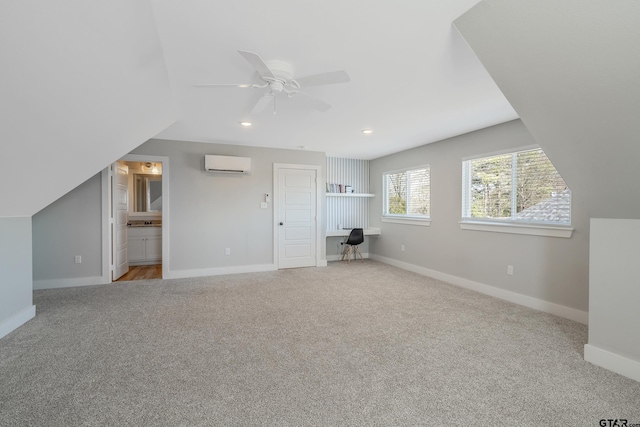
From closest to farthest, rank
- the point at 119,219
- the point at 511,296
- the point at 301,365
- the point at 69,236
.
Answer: the point at 301,365 → the point at 511,296 → the point at 69,236 → the point at 119,219

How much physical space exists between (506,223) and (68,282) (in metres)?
6.30

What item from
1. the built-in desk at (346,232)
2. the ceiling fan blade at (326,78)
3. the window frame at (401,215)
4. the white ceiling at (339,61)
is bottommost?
the built-in desk at (346,232)

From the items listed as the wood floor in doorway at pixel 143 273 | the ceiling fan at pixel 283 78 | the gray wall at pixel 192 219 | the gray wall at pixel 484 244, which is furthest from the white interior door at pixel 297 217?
the ceiling fan at pixel 283 78

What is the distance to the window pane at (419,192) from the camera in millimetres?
5350

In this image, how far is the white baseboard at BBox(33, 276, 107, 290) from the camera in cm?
432

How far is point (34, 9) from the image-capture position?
51.5 inches

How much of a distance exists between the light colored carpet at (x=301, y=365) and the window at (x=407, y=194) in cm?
207

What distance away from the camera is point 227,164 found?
511cm

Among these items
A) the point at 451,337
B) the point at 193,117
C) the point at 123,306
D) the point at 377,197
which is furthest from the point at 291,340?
the point at 377,197

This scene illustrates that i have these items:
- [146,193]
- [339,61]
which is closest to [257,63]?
[339,61]

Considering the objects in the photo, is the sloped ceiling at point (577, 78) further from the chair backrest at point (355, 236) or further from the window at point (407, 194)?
the chair backrest at point (355, 236)

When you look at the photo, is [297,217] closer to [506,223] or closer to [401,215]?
[401,215]

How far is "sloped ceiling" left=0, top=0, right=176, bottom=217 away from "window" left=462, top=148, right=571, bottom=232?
4.07 meters

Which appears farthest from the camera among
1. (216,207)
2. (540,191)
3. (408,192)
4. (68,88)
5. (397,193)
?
(397,193)
